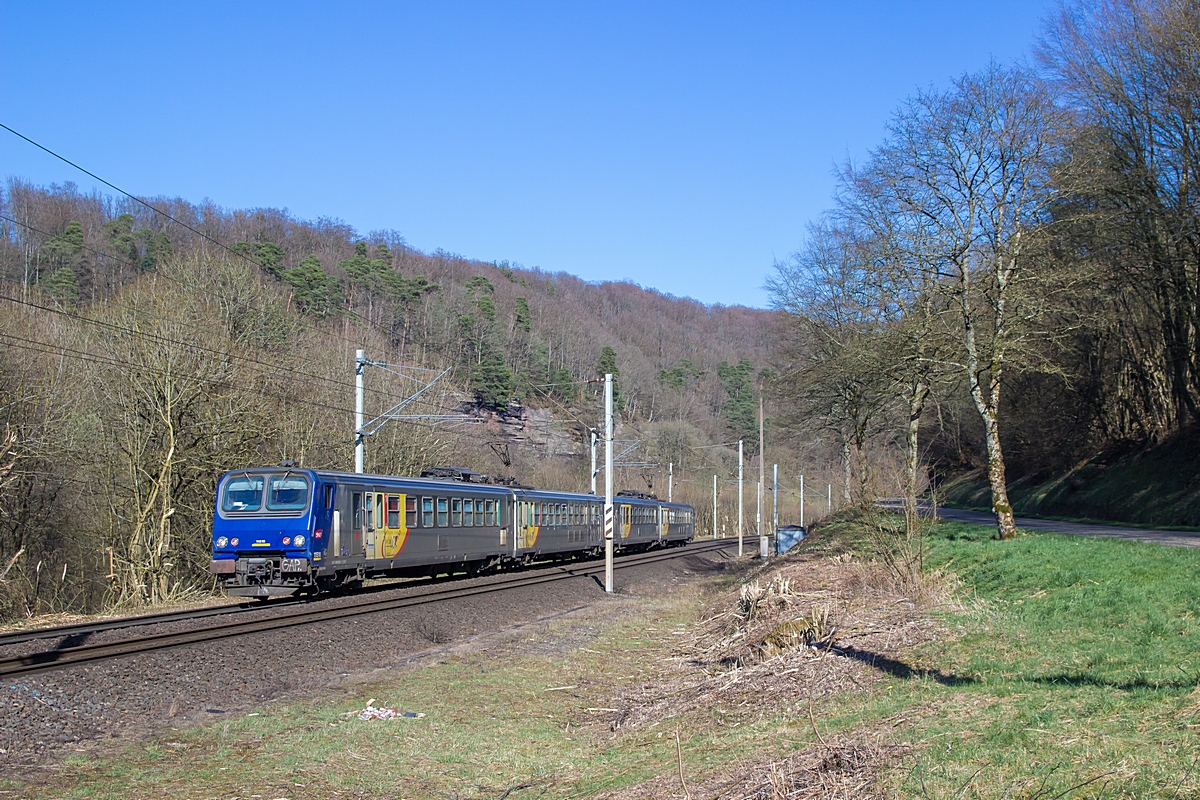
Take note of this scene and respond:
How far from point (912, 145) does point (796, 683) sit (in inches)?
622

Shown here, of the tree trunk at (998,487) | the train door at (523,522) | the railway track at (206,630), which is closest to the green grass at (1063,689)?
the tree trunk at (998,487)

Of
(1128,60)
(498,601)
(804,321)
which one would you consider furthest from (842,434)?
(498,601)

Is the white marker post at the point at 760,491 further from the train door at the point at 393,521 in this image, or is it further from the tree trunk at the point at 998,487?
the train door at the point at 393,521

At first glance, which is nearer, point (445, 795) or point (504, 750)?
point (445, 795)

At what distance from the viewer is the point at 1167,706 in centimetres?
617

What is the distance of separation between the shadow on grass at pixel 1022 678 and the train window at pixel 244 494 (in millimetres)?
13500

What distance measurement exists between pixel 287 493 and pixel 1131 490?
87.9 ft

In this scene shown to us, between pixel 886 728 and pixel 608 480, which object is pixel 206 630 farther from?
pixel 608 480

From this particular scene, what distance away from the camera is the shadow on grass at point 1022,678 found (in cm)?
679

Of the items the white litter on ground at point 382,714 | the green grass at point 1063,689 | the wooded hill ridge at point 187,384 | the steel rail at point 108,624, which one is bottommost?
the white litter on ground at point 382,714

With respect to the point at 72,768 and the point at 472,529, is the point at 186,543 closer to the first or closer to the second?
the point at 472,529

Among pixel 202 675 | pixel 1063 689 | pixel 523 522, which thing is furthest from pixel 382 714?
pixel 523 522

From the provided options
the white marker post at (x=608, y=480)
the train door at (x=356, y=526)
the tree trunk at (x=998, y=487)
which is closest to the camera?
the tree trunk at (x=998, y=487)

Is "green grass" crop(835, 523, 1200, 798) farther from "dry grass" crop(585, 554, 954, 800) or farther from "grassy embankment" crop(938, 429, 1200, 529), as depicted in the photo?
"grassy embankment" crop(938, 429, 1200, 529)
